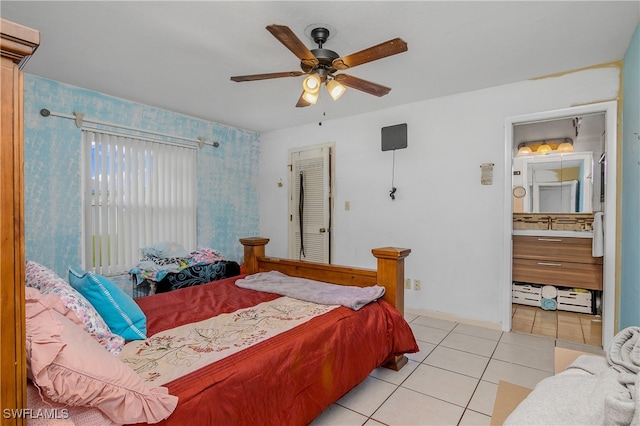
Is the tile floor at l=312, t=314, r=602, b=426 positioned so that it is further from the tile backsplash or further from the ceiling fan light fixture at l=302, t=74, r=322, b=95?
the ceiling fan light fixture at l=302, t=74, r=322, b=95

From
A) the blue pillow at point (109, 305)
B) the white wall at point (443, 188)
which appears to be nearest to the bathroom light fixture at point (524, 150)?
the white wall at point (443, 188)

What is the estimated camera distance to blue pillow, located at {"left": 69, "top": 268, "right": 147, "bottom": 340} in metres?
1.54

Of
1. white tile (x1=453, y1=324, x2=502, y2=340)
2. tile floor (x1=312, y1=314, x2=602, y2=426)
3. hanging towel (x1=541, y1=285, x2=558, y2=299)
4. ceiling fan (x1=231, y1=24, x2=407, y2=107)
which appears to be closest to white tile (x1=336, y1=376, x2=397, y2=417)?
tile floor (x1=312, y1=314, x2=602, y2=426)

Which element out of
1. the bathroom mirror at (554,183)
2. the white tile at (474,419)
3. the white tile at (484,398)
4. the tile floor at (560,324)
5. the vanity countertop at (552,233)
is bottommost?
the tile floor at (560,324)

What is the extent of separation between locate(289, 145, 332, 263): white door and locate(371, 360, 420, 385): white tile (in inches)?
85.7

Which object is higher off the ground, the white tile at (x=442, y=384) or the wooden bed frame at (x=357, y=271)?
the wooden bed frame at (x=357, y=271)

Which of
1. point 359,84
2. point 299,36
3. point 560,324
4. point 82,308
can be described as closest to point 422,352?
point 560,324

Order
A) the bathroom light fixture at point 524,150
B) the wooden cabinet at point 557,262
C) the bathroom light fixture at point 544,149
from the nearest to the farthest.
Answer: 1. the wooden cabinet at point 557,262
2. the bathroom light fixture at point 544,149
3. the bathroom light fixture at point 524,150

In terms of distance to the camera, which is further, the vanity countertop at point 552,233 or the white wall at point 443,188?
the vanity countertop at point 552,233

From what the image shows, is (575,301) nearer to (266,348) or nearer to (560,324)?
(560,324)

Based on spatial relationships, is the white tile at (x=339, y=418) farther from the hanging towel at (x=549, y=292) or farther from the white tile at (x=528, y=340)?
the hanging towel at (x=549, y=292)

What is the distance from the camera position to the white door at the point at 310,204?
4.46 metres

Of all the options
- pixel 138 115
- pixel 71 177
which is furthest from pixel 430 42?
pixel 71 177

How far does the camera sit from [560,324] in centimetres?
340
